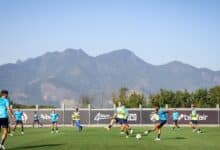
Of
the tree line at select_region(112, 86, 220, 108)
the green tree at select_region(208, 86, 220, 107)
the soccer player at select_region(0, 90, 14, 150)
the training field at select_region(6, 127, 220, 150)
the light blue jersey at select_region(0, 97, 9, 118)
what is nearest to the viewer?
the soccer player at select_region(0, 90, 14, 150)

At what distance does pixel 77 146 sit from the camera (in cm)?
2311

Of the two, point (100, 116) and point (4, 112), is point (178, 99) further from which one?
point (4, 112)

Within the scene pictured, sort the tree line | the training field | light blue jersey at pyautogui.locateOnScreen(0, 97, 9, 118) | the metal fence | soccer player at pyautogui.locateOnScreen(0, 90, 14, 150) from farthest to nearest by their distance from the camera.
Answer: the tree line < the metal fence < the training field < light blue jersey at pyautogui.locateOnScreen(0, 97, 9, 118) < soccer player at pyautogui.locateOnScreen(0, 90, 14, 150)

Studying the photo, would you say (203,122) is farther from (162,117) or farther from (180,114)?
(162,117)

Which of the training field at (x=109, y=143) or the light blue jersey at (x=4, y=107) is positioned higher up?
the light blue jersey at (x=4, y=107)

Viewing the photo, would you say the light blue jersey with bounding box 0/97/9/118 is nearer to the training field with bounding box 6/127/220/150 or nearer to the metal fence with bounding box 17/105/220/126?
the training field with bounding box 6/127/220/150

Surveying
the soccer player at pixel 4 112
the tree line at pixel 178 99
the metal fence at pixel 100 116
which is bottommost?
the soccer player at pixel 4 112

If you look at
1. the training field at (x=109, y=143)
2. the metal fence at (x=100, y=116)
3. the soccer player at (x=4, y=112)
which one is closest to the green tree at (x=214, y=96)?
the metal fence at (x=100, y=116)

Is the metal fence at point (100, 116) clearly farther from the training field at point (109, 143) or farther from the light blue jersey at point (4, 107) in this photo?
the light blue jersey at point (4, 107)

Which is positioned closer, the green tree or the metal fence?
the metal fence

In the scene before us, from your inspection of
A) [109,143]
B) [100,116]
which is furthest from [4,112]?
[100,116]

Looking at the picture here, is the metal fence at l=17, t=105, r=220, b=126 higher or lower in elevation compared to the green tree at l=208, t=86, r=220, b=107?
lower

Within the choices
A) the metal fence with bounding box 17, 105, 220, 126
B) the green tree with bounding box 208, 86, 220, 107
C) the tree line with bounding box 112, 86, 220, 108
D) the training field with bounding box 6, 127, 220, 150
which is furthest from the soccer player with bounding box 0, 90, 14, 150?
the green tree with bounding box 208, 86, 220, 107

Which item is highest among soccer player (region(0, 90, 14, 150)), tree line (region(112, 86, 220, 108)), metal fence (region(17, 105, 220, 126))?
tree line (region(112, 86, 220, 108))
